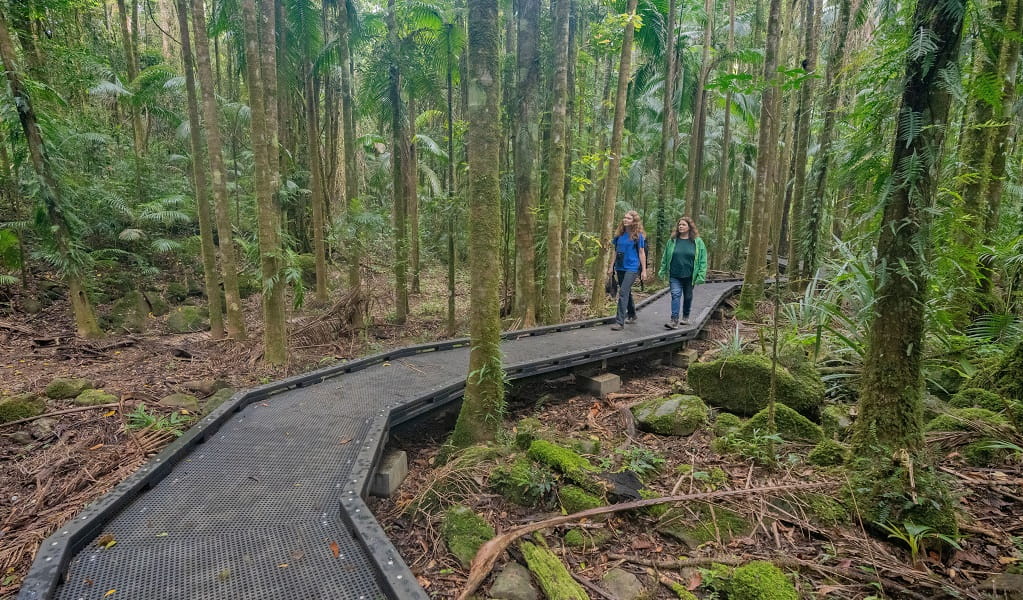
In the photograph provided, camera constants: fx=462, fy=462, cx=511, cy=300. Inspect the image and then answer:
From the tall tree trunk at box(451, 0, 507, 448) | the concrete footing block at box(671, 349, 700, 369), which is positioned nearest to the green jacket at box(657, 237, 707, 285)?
the concrete footing block at box(671, 349, 700, 369)

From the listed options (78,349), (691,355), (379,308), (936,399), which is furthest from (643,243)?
(78,349)

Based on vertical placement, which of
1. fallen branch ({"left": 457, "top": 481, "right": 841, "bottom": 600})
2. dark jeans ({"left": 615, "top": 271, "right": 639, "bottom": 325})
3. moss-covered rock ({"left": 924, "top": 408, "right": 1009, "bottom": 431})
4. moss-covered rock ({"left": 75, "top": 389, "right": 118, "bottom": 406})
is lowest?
fallen branch ({"left": 457, "top": 481, "right": 841, "bottom": 600})

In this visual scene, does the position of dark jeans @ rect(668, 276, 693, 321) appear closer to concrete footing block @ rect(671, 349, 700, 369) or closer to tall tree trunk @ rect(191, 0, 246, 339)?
concrete footing block @ rect(671, 349, 700, 369)

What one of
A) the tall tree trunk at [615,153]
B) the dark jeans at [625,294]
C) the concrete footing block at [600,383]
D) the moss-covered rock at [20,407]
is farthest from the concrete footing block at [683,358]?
the moss-covered rock at [20,407]

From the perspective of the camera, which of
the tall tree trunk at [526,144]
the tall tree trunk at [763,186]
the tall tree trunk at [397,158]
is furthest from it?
the tall tree trunk at [397,158]

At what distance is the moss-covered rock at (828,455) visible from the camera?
12.7ft

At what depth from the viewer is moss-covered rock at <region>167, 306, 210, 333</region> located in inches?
378

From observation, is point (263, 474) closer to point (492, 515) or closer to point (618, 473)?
point (492, 515)

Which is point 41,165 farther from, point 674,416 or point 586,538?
point 674,416

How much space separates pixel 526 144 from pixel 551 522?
706 centimetres

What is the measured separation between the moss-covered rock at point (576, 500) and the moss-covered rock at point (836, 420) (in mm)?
2786

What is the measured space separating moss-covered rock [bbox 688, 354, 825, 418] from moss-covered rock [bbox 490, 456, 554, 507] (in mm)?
3101

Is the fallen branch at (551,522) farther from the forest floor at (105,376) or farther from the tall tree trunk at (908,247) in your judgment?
the forest floor at (105,376)

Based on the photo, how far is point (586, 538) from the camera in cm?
329
